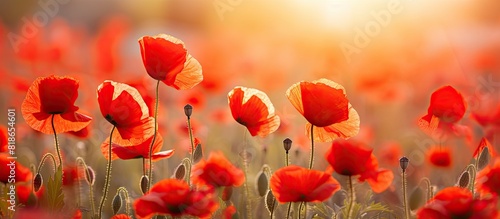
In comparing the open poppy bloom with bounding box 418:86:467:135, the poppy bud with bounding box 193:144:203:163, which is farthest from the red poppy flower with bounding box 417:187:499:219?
the poppy bud with bounding box 193:144:203:163

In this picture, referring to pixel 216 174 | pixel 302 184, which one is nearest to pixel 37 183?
pixel 216 174

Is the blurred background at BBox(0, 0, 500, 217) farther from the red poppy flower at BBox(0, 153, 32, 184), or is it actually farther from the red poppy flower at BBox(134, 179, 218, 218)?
the red poppy flower at BBox(134, 179, 218, 218)

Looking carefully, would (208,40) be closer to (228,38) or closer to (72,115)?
(228,38)

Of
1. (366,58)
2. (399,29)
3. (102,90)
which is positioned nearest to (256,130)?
(102,90)

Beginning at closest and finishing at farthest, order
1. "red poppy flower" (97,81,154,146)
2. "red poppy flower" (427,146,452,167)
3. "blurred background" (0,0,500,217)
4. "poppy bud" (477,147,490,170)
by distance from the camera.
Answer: "red poppy flower" (97,81,154,146) → "poppy bud" (477,147,490,170) → "red poppy flower" (427,146,452,167) → "blurred background" (0,0,500,217)

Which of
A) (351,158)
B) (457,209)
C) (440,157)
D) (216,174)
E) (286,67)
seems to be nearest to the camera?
(457,209)

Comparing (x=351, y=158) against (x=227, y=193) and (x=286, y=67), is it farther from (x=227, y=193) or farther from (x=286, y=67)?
(x=286, y=67)

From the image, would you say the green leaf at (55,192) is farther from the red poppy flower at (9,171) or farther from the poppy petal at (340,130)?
the poppy petal at (340,130)
